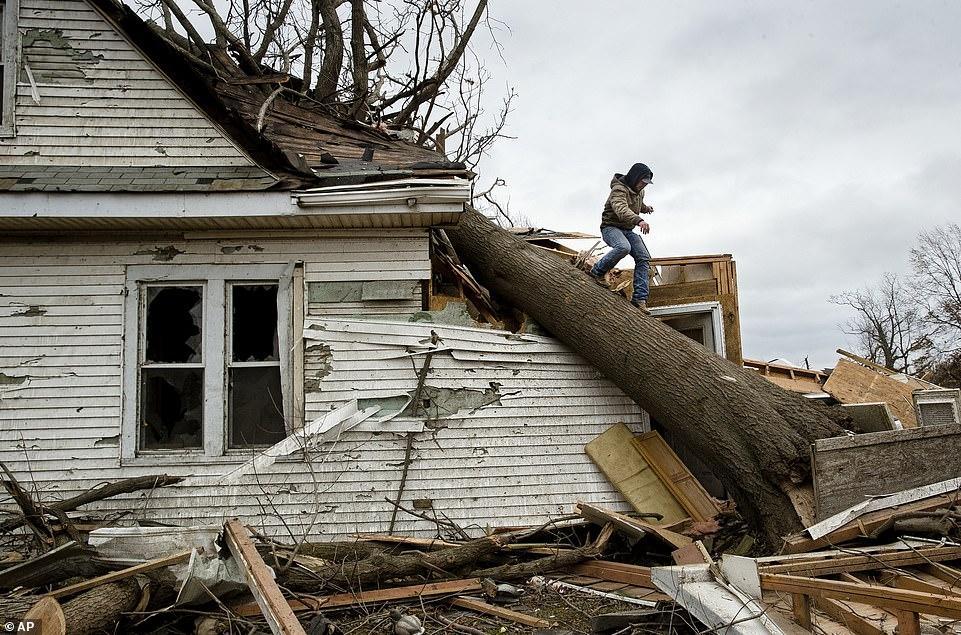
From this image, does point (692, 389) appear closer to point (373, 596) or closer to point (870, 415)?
point (870, 415)

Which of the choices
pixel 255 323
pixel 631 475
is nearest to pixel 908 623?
pixel 631 475

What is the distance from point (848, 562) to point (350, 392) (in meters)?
3.93

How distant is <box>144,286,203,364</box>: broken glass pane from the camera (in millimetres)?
6125

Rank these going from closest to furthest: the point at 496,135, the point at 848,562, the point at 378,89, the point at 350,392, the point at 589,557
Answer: the point at 848,562 < the point at 589,557 < the point at 350,392 < the point at 378,89 < the point at 496,135

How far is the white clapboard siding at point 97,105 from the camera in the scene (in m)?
6.24

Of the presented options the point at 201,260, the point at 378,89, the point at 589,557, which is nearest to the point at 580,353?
the point at 589,557

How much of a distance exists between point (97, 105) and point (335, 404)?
341 cm

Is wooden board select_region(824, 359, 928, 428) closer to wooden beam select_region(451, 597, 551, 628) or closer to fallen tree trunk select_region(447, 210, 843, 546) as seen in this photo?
fallen tree trunk select_region(447, 210, 843, 546)

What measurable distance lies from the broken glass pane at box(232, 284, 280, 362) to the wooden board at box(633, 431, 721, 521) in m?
3.38

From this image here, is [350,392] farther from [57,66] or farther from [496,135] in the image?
[496,135]

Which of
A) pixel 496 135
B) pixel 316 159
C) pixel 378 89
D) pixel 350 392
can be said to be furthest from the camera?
pixel 496 135

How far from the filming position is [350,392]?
615 cm

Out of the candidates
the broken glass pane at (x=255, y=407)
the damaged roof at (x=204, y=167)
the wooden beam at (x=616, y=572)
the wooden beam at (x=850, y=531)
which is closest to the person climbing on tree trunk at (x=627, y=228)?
the damaged roof at (x=204, y=167)

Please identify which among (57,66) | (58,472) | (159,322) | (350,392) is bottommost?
(58,472)
